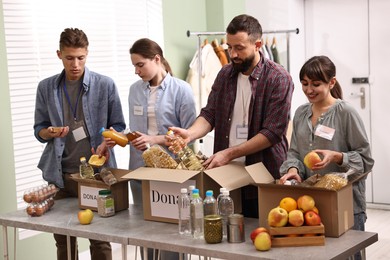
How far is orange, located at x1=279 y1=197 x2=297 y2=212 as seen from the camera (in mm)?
2553

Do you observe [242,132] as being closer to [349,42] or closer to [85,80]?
[85,80]

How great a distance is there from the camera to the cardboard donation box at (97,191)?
3.24m

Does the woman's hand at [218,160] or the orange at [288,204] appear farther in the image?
the woman's hand at [218,160]

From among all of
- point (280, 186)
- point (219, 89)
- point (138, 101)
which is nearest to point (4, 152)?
point (138, 101)

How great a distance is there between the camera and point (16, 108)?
4227mm

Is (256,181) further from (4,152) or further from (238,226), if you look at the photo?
(4,152)

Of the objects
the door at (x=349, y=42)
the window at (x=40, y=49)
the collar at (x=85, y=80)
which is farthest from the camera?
the door at (x=349, y=42)

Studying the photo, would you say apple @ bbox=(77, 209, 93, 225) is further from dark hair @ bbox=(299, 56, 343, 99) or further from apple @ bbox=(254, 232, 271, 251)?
dark hair @ bbox=(299, 56, 343, 99)

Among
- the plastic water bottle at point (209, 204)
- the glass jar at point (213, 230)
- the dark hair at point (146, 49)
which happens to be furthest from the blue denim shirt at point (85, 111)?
the glass jar at point (213, 230)

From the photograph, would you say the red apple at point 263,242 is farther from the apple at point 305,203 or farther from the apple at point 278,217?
the apple at point 305,203

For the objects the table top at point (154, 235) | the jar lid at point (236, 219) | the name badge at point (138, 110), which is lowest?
the table top at point (154, 235)

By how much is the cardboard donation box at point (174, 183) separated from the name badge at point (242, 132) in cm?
21

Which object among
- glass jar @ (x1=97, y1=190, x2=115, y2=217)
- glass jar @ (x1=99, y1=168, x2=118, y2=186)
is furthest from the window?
glass jar @ (x1=97, y1=190, x2=115, y2=217)

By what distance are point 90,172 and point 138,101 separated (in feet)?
1.94
